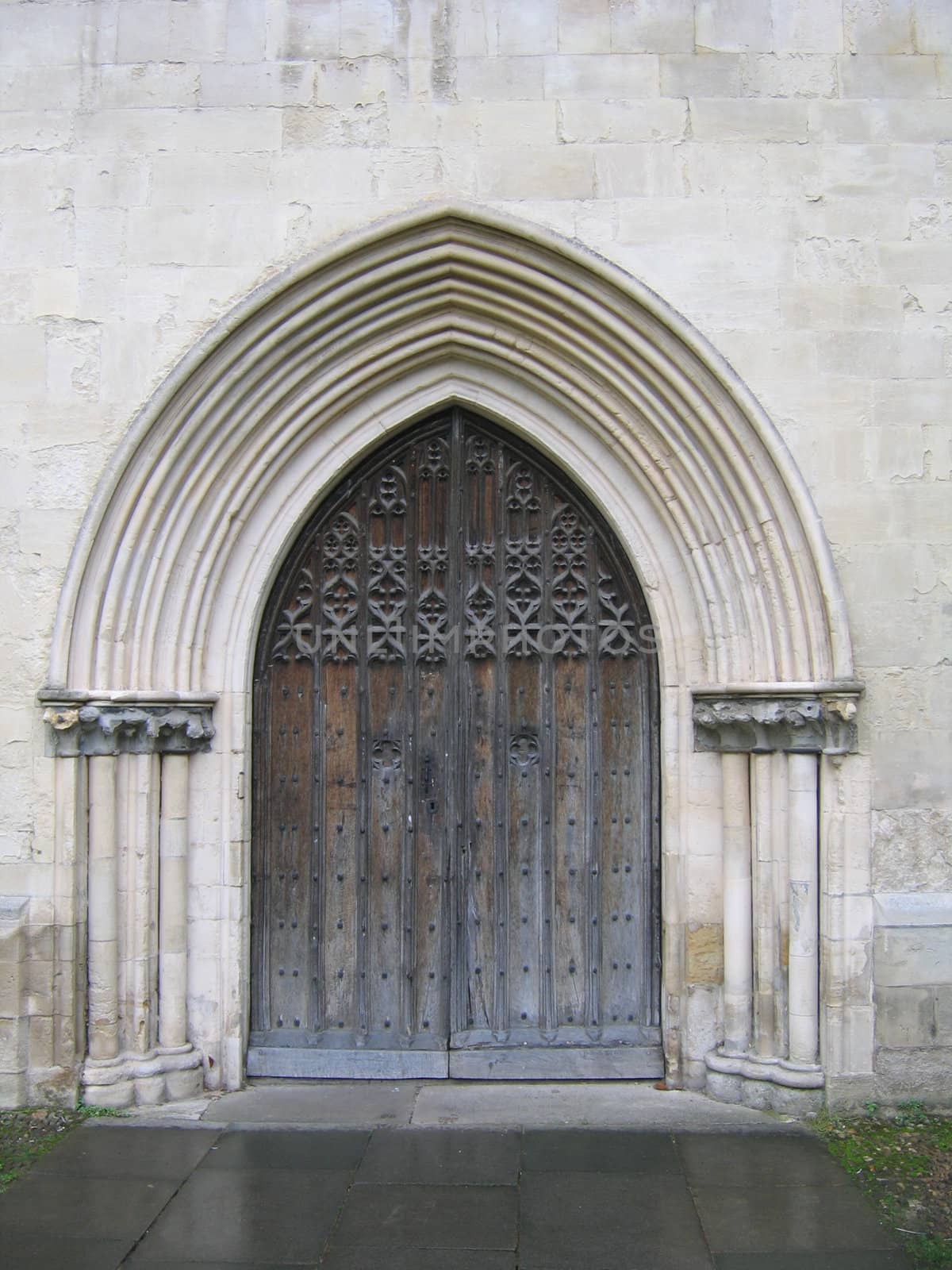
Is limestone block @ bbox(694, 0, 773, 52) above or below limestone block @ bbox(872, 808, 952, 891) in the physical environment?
above

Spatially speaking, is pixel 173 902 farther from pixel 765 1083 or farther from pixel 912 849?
pixel 912 849

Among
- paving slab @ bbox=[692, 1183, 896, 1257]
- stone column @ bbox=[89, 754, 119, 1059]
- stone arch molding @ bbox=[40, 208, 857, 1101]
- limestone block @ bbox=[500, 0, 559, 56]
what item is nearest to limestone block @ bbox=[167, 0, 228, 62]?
stone arch molding @ bbox=[40, 208, 857, 1101]

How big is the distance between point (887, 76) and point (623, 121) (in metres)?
1.23

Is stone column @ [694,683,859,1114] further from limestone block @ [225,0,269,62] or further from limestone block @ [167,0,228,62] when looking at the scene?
limestone block @ [167,0,228,62]

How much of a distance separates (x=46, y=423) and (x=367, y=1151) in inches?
138

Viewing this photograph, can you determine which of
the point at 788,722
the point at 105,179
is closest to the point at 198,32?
the point at 105,179

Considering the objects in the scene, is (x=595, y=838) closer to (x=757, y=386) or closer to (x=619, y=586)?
(x=619, y=586)

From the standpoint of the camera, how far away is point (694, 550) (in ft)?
17.6

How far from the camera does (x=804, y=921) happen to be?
16.6 ft

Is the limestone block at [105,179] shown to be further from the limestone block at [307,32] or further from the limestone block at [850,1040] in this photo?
the limestone block at [850,1040]

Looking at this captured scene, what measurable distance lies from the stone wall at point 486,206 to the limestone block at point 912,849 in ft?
0.84

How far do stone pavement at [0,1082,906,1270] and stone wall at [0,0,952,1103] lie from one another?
692 mm

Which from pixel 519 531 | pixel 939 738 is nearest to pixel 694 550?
pixel 519 531

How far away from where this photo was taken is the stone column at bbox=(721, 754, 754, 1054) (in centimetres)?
521
